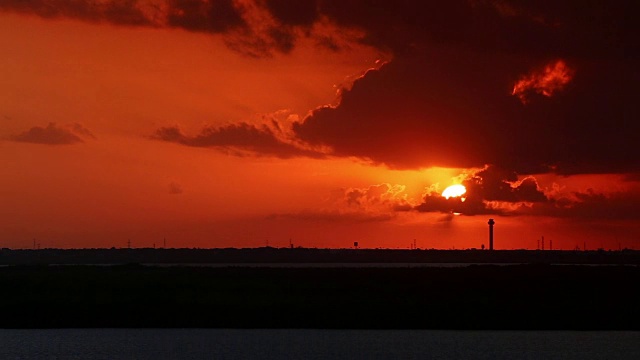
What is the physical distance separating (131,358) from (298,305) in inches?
810

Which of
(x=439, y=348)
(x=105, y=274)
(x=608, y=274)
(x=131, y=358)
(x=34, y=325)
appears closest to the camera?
(x=131, y=358)

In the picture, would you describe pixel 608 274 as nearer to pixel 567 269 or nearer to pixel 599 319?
pixel 567 269

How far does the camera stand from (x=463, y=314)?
273 ft

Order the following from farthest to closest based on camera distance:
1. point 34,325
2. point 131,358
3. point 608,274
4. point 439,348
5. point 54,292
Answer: point 608,274
point 54,292
point 34,325
point 439,348
point 131,358

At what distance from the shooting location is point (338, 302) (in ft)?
283

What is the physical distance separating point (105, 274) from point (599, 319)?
56007mm

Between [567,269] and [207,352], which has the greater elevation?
[567,269]

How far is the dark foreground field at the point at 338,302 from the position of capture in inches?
3221

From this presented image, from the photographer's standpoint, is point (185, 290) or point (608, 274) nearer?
point (185, 290)

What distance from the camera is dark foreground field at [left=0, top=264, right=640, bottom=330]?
268 feet

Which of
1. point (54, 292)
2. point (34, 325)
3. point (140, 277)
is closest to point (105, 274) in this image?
point (140, 277)

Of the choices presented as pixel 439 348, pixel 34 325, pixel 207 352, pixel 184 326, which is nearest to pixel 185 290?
pixel 184 326

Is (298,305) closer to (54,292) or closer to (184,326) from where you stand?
(184,326)

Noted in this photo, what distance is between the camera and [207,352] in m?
70.2
